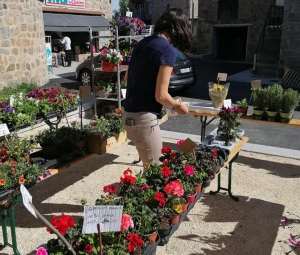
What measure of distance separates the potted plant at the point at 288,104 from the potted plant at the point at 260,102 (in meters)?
0.21

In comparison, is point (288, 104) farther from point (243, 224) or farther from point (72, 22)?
point (72, 22)

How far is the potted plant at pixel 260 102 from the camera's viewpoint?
423 centimetres

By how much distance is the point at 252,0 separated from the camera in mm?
16844

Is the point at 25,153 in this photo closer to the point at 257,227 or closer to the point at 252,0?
the point at 257,227

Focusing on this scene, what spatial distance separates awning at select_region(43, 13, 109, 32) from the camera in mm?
15266

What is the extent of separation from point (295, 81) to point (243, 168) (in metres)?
7.32

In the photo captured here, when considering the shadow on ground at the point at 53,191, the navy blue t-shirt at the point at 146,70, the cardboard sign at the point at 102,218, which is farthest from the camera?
the shadow on ground at the point at 53,191

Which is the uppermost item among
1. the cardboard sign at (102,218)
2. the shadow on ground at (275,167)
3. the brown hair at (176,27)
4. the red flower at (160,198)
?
the brown hair at (176,27)

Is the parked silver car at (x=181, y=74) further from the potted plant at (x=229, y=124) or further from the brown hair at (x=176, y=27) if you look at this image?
the brown hair at (x=176, y=27)

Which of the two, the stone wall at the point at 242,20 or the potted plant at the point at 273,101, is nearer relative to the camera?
the potted plant at the point at 273,101

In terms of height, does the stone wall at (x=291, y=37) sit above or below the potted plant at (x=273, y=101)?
above

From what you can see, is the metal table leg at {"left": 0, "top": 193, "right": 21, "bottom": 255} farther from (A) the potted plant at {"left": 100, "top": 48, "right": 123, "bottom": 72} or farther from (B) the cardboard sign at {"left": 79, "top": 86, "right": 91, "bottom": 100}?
(A) the potted plant at {"left": 100, "top": 48, "right": 123, "bottom": 72}

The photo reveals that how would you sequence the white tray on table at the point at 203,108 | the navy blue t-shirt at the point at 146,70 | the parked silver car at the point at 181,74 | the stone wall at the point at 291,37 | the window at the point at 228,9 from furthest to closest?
1. the window at the point at 228,9
2. the stone wall at the point at 291,37
3. the parked silver car at the point at 181,74
4. the white tray on table at the point at 203,108
5. the navy blue t-shirt at the point at 146,70

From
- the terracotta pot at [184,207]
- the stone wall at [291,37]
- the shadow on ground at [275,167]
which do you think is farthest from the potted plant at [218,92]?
the stone wall at [291,37]
